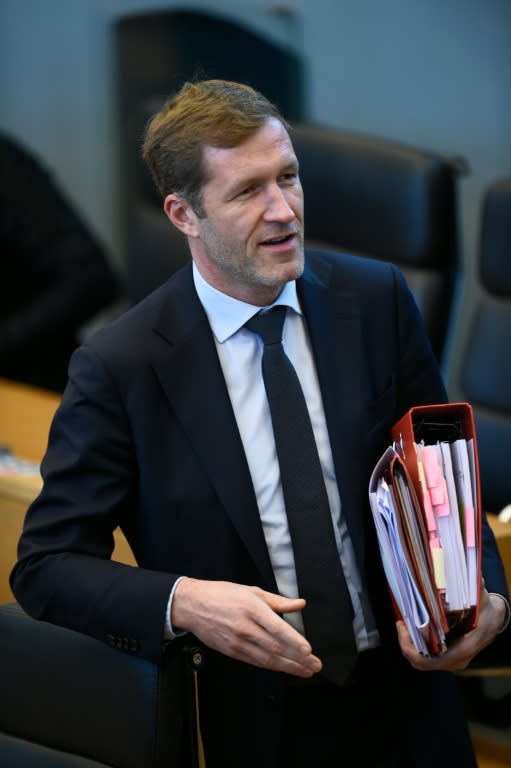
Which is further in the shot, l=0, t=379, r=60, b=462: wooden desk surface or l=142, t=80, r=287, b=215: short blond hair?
l=0, t=379, r=60, b=462: wooden desk surface

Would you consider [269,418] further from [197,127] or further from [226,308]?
[197,127]

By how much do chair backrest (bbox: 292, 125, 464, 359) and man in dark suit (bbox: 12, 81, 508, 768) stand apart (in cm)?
98

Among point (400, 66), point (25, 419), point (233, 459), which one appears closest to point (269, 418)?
point (233, 459)

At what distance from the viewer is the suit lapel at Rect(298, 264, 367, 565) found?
1.39m

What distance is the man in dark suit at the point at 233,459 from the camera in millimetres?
1355

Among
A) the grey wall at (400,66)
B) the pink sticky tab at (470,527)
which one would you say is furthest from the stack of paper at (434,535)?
the grey wall at (400,66)

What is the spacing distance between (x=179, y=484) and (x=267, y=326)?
0.23m

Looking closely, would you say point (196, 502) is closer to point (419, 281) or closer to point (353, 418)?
point (353, 418)

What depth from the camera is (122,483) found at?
4.53ft

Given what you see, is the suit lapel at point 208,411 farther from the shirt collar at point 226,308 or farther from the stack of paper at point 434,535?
the stack of paper at point 434,535

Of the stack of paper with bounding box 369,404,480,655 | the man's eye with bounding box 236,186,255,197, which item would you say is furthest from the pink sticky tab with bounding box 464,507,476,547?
the man's eye with bounding box 236,186,255,197

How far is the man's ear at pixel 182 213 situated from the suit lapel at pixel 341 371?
0.16 metres

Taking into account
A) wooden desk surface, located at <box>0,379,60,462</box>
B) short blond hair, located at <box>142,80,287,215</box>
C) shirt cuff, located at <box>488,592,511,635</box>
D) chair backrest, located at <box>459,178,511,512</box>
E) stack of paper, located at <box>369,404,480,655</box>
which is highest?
short blond hair, located at <box>142,80,287,215</box>

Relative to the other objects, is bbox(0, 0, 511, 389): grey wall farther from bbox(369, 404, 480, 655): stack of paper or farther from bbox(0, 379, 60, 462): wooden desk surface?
bbox(369, 404, 480, 655): stack of paper
